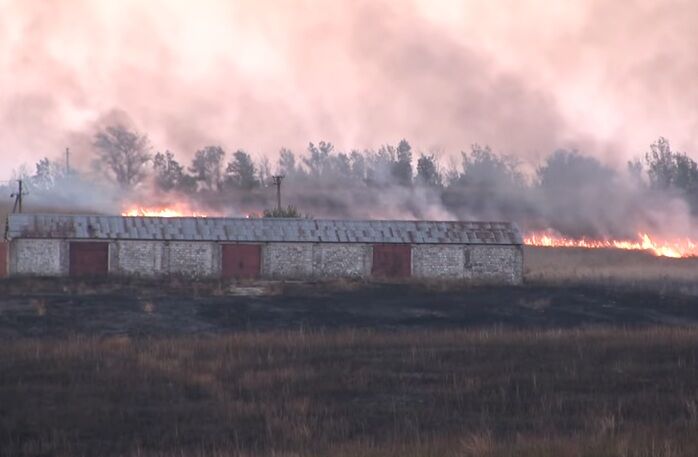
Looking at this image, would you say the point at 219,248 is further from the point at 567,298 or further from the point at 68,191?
the point at 68,191

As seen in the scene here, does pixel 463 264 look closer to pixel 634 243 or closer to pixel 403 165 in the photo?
pixel 634 243

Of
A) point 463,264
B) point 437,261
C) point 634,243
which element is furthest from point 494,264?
point 634,243

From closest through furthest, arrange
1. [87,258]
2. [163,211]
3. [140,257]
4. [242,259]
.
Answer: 1. [87,258]
2. [140,257]
3. [242,259]
4. [163,211]

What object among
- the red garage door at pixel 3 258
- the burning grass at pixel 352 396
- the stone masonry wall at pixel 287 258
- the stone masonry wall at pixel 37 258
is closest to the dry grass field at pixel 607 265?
the stone masonry wall at pixel 287 258

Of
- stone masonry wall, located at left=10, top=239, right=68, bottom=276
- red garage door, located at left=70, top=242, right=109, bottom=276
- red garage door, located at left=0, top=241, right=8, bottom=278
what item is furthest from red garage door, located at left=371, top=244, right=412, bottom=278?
red garage door, located at left=0, top=241, right=8, bottom=278

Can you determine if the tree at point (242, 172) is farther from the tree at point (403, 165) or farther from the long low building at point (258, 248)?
the long low building at point (258, 248)

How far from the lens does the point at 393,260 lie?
54.2 metres

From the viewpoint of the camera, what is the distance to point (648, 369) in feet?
72.1

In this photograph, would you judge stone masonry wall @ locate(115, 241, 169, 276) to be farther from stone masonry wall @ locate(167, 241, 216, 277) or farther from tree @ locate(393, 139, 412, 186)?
tree @ locate(393, 139, 412, 186)

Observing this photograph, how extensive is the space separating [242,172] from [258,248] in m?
61.8

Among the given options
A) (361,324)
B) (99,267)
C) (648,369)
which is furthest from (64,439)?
(99,267)

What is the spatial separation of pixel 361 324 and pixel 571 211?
203ft

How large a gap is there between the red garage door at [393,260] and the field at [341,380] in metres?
13.6

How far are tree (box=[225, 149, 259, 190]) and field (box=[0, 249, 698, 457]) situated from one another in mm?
71939
